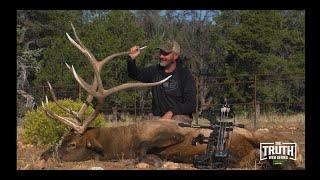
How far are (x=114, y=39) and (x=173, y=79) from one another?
2.45m

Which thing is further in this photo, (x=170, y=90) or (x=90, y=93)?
(x=170, y=90)

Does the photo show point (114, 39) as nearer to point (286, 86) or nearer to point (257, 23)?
point (257, 23)

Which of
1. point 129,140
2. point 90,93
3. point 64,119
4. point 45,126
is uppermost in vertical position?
point 90,93

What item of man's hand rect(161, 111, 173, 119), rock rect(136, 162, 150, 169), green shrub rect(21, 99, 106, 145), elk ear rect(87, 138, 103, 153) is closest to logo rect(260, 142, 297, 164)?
man's hand rect(161, 111, 173, 119)

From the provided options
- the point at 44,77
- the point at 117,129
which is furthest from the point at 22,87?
the point at 117,129

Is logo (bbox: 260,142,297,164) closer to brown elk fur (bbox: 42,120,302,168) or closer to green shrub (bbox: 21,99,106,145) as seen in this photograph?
brown elk fur (bbox: 42,120,302,168)

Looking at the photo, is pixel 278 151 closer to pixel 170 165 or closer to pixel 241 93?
pixel 170 165

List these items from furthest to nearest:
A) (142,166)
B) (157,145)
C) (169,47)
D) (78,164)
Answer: (169,47) → (157,145) → (78,164) → (142,166)

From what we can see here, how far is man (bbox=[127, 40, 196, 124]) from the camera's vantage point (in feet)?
27.7

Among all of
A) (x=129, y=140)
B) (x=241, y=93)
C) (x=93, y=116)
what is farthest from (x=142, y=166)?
(x=241, y=93)

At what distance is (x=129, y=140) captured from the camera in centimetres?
841

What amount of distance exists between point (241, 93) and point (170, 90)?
360 centimetres

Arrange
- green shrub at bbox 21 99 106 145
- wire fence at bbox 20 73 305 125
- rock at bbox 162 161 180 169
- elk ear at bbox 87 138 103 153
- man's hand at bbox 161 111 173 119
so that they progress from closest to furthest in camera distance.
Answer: rock at bbox 162 161 180 169 → elk ear at bbox 87 138 103 153 → man's hand at bbox 161 111 173 119 → green shrub at bbox 21 99 106 145 → wire fence at bbox 20 73 305 125

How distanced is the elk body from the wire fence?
44.6 inches
